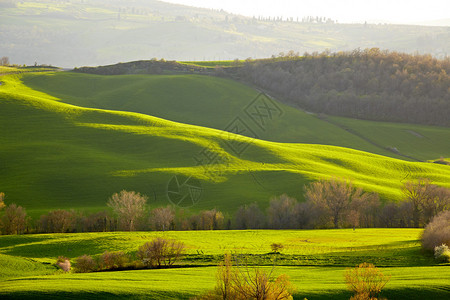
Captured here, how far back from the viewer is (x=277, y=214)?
6341cm

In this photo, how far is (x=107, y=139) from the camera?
87.9 metres

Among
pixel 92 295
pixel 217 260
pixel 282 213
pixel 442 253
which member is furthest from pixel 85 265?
pixel 442 253

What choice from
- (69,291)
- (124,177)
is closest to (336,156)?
(124,177)

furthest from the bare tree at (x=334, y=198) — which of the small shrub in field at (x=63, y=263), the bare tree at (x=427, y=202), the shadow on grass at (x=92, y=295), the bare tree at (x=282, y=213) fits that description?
the shadow on grass at (x=92, y=295)

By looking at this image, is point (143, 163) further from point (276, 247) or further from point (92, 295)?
point (92, 295)

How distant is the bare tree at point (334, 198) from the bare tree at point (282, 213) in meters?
3.26

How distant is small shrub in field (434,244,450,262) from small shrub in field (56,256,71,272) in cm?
3119

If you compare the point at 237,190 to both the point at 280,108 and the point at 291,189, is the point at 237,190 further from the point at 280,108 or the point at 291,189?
the point at 280,108

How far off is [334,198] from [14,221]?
40.2 metres

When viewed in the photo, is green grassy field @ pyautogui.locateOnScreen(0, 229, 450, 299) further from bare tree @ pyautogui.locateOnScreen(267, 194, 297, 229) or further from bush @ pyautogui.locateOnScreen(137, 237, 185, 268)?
bare tree @ pyautogui.locateOnScreen(267, 194, 297, 229)

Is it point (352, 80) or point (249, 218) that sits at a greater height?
point (352, 80)

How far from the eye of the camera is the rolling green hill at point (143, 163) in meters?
69.2

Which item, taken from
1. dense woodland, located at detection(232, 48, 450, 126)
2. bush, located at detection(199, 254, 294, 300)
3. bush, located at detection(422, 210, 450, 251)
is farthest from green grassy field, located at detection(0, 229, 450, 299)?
dense woodland, located at detection(232, 48, 450, 126)

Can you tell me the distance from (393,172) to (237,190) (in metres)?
33.2
